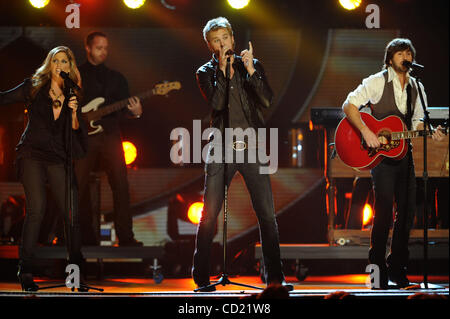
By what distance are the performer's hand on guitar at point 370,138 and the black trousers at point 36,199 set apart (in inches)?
90.7

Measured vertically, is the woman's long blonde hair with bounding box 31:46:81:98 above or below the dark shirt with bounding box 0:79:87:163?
above

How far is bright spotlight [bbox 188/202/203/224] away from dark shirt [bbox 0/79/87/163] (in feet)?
5.64

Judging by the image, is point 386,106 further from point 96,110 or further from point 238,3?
point 96,110

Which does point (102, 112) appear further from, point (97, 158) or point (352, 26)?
point (352, 26)

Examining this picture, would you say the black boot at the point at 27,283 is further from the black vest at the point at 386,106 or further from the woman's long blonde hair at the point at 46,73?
the black vest at the point at 386,106

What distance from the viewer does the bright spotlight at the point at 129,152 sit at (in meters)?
6.85

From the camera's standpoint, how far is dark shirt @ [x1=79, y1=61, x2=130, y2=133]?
631cm

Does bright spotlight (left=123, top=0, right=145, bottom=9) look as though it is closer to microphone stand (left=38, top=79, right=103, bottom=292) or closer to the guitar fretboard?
microphone stand (left=38, top=79, right=103, bottom=292)

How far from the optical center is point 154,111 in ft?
23.3

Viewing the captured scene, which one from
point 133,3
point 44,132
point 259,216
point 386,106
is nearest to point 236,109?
point 259,216

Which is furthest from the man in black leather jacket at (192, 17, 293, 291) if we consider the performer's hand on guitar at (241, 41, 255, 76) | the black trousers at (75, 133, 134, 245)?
the black trousers at (75, 133, 134, 245)
